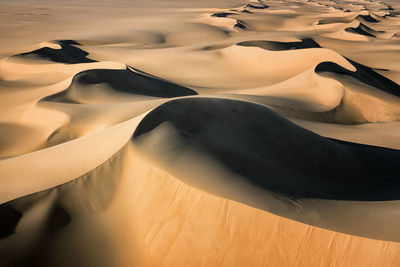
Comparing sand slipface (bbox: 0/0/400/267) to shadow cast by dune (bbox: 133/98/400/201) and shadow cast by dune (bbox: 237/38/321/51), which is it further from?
shadow cast by dune (bbox: 237/38/321/51)

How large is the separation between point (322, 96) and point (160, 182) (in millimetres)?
8295

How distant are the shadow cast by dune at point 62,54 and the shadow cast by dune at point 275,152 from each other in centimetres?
1475

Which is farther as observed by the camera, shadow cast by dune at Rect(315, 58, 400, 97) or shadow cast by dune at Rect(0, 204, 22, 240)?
shadow cast by dune at Rect(315, 58, 400, 97)

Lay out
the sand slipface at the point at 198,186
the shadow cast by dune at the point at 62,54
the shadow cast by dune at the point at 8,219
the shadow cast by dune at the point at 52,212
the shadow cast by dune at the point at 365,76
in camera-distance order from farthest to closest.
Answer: the shadow cast by dune at the point at 62,54, the shadow cast by dune at the point at 365,76, the shadow cast by dune at the point at 8,219, the shadow cast by dune at the point at 52,212, the sand slipface at the point at 198,186

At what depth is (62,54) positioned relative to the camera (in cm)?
1908

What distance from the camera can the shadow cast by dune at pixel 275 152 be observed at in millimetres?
4664

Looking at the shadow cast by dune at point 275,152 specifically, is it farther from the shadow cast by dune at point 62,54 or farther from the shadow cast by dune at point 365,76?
the shadow cast by dune at point 62,54

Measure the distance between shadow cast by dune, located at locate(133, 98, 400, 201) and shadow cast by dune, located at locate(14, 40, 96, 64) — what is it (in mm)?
14754

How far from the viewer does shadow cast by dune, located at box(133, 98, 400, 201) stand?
4664 millimetres

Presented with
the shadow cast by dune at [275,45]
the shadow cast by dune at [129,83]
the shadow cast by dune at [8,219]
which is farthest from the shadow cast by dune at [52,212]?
the shadow cast by dune at [275,45]

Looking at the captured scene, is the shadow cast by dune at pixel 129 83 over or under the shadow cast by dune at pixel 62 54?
over

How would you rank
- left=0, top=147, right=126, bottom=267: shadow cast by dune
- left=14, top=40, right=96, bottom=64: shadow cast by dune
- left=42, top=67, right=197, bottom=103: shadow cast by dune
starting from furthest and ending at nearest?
1. left=14, top=40, right=96, bottom=64: shadow cast by dune
2. left=42, top=67, right=197, bottom=103: shadow cast by dune
3. left=0, top=147, right=126, bottom=267: shadow cast by dune

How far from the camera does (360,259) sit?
3363 millimetres

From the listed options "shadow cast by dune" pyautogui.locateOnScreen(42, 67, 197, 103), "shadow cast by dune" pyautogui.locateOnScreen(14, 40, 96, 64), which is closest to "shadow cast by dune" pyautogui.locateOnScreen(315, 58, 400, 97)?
"shadow cast by dune" pyautogui.locateOnScreen(42, 67, 197, 103)
